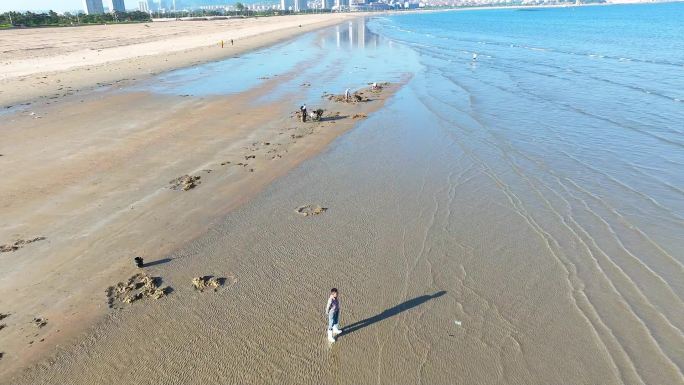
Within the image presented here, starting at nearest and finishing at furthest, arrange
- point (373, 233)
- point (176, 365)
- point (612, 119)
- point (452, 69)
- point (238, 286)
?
point (176, 365)
point (238, 286)
point (373, 233)
point (612, 119)
point (452, 69)

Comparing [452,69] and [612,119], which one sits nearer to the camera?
[612,119]

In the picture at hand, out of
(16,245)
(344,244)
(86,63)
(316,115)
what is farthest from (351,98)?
(86,63)

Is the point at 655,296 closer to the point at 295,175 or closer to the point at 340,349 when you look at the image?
the point at 340,349

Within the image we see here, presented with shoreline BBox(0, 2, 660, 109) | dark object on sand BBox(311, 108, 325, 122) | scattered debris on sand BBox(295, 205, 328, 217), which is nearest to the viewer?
scattered debris on sand BBox(295, 205, 328, 217)

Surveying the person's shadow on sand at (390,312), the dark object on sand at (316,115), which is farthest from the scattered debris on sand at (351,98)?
the person's shadow on sand at (390,312)

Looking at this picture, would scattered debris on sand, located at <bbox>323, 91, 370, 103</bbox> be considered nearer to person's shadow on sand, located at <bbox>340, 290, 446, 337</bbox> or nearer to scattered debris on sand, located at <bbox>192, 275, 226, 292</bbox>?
scattered debris on sand, located at <bbox>192, 275, 226, 292</bbox>

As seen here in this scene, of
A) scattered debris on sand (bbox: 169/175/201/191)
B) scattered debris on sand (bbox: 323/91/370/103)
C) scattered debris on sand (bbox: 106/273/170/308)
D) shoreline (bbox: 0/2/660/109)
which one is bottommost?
scattered debris on sand (bbox: 106/273/170/308)

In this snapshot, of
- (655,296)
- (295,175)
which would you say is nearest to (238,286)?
(295,175)

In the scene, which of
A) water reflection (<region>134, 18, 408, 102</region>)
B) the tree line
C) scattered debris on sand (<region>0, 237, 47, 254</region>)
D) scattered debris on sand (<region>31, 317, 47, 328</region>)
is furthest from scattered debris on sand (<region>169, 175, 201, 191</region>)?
the tree line

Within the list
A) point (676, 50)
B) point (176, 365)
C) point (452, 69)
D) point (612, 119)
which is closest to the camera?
point (176, 365)
